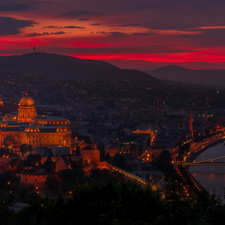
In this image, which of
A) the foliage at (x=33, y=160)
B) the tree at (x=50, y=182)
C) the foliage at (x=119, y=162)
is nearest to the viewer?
the tree at (x=50, y=182)

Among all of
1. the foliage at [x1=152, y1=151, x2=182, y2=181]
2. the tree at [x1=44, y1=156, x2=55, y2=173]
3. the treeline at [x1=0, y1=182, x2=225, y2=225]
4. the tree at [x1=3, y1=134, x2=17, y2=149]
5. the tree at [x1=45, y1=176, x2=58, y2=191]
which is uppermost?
the treeline at [x1=0, y1=182, x2=225, y2=225]


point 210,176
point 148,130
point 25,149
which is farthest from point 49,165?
point 148,130

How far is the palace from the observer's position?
28.5 meters

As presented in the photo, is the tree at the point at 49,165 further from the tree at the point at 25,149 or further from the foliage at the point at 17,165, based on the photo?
the tree at the point at 25,149

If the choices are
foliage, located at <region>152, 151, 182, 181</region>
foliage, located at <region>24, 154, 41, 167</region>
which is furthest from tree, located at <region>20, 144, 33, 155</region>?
foliage, located at <region>152, 151, 182, 181</region>

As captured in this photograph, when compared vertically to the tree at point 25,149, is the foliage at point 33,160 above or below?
below

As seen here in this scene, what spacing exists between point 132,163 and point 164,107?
56.0m

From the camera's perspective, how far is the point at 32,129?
28984 mm

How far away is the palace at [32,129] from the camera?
2848cm

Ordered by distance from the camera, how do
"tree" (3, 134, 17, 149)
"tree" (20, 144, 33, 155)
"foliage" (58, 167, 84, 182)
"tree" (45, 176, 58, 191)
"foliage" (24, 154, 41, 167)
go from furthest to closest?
"tree" (3, 134, 17, 149) → "tree" (20, 144, 33, 155) → "foliage" (24, 154, 41, 167) → "foliage" (58, 167, 84, 182) → "tree" (45, 176, 58, 191)

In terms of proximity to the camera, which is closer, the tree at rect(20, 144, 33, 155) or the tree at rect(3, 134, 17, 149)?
the tree at rect(20, 144, 33, 155)

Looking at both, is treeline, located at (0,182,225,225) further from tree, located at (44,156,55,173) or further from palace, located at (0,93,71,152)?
palace, located at (0,93,71,152)

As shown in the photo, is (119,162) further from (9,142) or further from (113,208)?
(113,208)

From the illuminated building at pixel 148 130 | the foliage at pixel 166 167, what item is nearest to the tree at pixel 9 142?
the foliage at pixel 166 167
